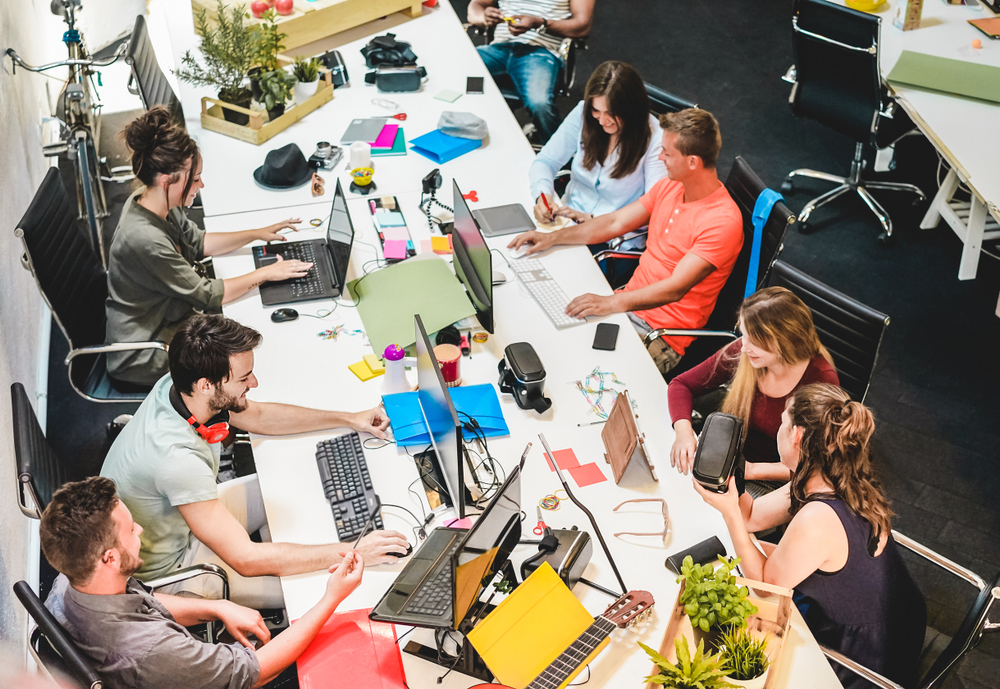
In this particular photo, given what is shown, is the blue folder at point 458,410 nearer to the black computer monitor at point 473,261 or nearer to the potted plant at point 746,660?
the black computer monitor at point 473,261

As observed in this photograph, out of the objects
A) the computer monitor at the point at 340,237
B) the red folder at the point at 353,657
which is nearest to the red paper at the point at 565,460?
the red folder at the point at 353,657

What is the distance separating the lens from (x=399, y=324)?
3.00 metres

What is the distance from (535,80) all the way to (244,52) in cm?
157

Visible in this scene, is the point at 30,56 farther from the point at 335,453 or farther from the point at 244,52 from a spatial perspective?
the point at 335,453

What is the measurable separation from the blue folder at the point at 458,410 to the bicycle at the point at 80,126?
2.00 m

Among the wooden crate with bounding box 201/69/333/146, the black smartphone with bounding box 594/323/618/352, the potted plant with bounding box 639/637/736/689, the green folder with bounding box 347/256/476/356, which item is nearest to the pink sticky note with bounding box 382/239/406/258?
the green folder with bounding box 347/256/476/356

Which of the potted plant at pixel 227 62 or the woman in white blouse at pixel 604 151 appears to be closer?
the woman in white blouse at pixel 604 151

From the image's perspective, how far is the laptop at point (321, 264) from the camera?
3.15 m

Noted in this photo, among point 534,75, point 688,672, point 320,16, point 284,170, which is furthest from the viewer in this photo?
point 534,75

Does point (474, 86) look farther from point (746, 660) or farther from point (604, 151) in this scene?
point (746, 660)

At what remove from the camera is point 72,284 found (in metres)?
3.11

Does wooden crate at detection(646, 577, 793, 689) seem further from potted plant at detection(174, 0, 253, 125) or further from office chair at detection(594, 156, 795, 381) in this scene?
potted plant at detection(174, 0, 253, 125)

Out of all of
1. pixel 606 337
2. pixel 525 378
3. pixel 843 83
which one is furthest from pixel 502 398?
pixel 843 83

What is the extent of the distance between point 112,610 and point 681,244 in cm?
232
